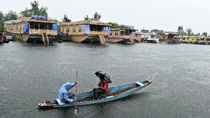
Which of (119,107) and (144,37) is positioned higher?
(144,37)

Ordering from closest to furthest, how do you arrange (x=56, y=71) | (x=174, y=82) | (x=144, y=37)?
(x=174, y=82)
(x=56, y=71)
(x=144, y=37)

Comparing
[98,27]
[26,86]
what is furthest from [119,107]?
[98,27]

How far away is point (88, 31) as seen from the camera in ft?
178

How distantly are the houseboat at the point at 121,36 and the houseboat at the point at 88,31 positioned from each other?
10234mm

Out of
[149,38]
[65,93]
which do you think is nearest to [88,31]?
[149,38]

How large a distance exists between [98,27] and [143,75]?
40017 millimetres

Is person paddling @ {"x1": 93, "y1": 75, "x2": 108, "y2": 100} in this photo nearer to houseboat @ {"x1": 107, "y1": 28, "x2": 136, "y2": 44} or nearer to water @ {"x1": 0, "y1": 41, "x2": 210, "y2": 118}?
water @ {"x1": 0, "y1": 41, "x2": 210, "y2": 118}

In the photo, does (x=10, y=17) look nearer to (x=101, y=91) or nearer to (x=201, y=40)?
(x=101, y=91)

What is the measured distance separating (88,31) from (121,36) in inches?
685

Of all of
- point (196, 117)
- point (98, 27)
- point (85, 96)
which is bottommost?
point (196, 117)

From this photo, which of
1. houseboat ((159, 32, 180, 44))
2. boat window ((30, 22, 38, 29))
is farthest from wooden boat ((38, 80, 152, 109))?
houseboat ((159, 32, 180, 44))

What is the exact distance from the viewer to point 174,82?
62.4 ft

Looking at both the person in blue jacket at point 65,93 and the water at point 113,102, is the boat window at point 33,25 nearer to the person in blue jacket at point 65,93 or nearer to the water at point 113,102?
the water at point 113,102

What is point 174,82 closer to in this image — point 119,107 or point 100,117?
point 119,107
